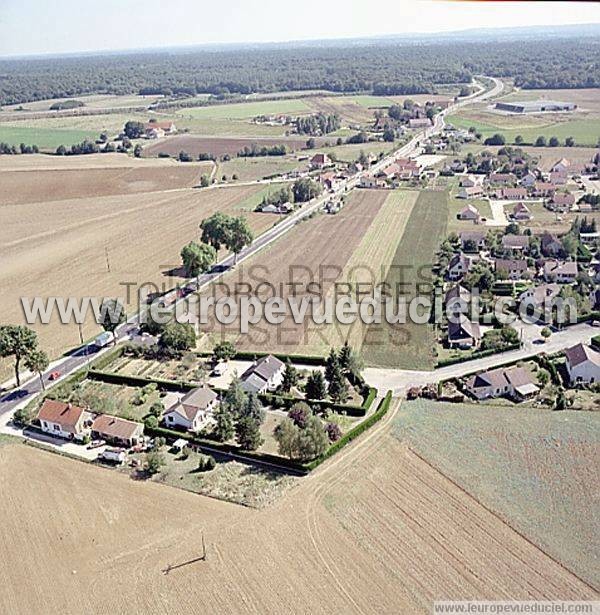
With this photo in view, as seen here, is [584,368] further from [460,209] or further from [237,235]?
[460,209]

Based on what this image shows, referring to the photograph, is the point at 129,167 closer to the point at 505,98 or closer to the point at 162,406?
the point at 162,406

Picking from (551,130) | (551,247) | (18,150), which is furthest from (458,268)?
(18,150)

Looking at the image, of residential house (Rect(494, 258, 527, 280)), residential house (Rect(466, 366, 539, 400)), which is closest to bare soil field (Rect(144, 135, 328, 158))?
residential house (Rect(494, 258, 527, 280))

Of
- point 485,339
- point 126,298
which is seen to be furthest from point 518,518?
point 126,298

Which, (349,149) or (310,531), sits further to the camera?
(349,149)

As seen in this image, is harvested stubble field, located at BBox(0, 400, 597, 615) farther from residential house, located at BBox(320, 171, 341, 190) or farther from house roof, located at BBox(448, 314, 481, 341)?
residential house, located at BBox(320, 171, 341, 190)

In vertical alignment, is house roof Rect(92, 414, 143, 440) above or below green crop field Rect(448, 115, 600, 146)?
below

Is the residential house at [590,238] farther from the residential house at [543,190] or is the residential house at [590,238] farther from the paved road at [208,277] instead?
the paved road at [208,277]
